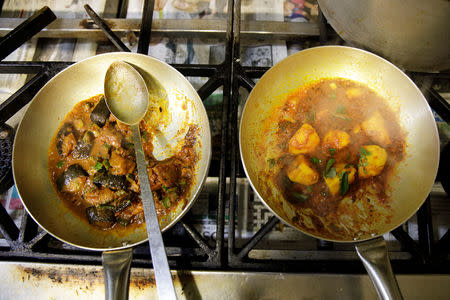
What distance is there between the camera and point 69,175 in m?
1.20

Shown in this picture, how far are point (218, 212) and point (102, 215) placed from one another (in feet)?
1.56

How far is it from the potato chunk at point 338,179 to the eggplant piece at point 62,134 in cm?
119

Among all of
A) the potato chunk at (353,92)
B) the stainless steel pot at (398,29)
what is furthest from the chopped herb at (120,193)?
the stainless steel pot at (398,29)

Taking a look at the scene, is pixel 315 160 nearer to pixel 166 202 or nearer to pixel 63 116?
pixel 166 202

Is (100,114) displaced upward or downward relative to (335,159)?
upward

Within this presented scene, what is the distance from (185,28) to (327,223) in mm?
1279

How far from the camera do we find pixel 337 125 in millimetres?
1284

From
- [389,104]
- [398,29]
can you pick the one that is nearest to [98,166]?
Result: [389,104]

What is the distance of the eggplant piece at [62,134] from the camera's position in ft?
4.18

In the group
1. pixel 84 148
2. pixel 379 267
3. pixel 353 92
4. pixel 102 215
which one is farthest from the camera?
pixel 353 92

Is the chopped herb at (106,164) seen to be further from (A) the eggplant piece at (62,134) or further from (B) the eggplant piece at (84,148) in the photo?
→ (A) the eggplant piece at (62,134)

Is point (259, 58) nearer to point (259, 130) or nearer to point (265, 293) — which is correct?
point (259, 130)

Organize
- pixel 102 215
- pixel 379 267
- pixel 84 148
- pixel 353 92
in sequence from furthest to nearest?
pixel 353 92, pixel 84 148, pixel 102 215, pixel 379 267

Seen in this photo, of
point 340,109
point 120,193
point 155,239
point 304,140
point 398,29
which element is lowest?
point 155,239
